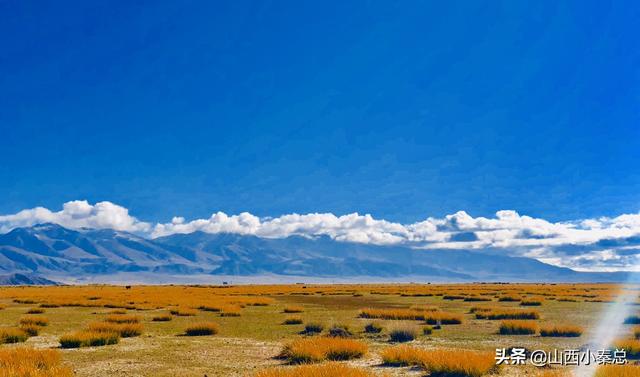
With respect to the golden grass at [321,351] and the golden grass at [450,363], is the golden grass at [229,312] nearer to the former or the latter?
the golden grass at [321,351]

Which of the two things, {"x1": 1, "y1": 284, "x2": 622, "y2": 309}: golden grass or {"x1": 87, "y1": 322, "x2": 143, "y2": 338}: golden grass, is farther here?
{"x1": 1, "y1": 284, "x2": 622, "y2": 309}: golden grass

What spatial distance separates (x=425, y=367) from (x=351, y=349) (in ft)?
11.1

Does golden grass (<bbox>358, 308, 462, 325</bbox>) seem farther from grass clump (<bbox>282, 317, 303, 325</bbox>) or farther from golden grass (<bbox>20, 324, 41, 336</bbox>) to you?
golden grass (<bbox>20, 324, 41, 336</bbox>)

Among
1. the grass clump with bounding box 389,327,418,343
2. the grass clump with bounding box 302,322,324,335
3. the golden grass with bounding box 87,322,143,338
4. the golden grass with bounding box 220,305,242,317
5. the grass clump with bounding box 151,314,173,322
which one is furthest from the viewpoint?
the golden grass with bounding box 220,305,242,317

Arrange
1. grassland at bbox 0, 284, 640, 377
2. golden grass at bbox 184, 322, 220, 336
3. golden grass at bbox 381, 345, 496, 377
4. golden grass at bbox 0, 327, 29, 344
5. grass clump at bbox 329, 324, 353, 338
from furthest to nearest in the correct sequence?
1. golden grass at bbox 184, 322, 220, 336
2. grass clump at bbox 329, 324, 353, 338
3. golden grass at bbox 0, 327, 29, 344
4. grassland at bbox 0, 284, 640, 377
5. golden grass at bbox 381, 345, 496, 377

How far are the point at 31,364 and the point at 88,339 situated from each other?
7.51 meters

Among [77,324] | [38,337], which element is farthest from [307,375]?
[77,324]

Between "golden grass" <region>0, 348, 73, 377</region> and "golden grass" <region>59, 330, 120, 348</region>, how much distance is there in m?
4.97

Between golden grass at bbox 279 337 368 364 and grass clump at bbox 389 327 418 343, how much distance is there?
5258 millimetres

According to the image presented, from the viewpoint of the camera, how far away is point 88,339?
23.3 meters

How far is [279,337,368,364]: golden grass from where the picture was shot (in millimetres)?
18797

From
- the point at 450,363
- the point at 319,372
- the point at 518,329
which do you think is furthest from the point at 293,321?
the point at 319,372

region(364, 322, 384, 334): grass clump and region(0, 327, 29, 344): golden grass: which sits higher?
region(0, 327, 29, 344): golden grass

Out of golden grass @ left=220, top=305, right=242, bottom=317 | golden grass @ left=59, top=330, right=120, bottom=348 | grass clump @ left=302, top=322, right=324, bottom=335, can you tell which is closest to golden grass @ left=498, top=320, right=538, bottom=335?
grass clump @ left=302, top=322, right=324, bottom=335
